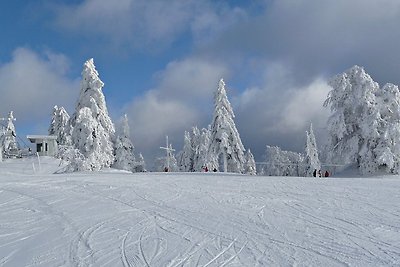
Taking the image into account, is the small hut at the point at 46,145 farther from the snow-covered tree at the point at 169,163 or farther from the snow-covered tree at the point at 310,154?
the snow-covered tree at the point at 310,154

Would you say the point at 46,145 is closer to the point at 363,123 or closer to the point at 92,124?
the point at 92,124

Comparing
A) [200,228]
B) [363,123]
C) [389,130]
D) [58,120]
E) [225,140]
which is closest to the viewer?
[200,228]

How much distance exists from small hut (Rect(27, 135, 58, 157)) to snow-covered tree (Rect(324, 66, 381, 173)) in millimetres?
33171

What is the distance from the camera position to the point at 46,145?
172 ft

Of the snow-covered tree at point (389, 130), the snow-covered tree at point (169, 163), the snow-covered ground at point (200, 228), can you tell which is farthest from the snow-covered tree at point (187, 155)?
the snow-covered ground at point (200, 228)

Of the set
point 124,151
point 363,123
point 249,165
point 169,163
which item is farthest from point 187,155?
point 363,123

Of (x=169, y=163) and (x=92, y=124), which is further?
(x=169, y=163)

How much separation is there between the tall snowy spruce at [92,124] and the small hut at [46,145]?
37.2 feet

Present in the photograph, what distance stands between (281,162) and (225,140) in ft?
131

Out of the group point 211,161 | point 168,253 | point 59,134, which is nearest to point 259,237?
point 168,253

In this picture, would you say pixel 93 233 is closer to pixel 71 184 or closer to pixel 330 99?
pixel 71 184

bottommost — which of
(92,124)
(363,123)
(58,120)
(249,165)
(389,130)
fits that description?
(249,165)

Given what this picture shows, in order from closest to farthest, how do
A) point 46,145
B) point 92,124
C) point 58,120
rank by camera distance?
point 92,124 < point 46,145 < point 58,120

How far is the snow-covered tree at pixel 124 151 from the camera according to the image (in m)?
52.5
